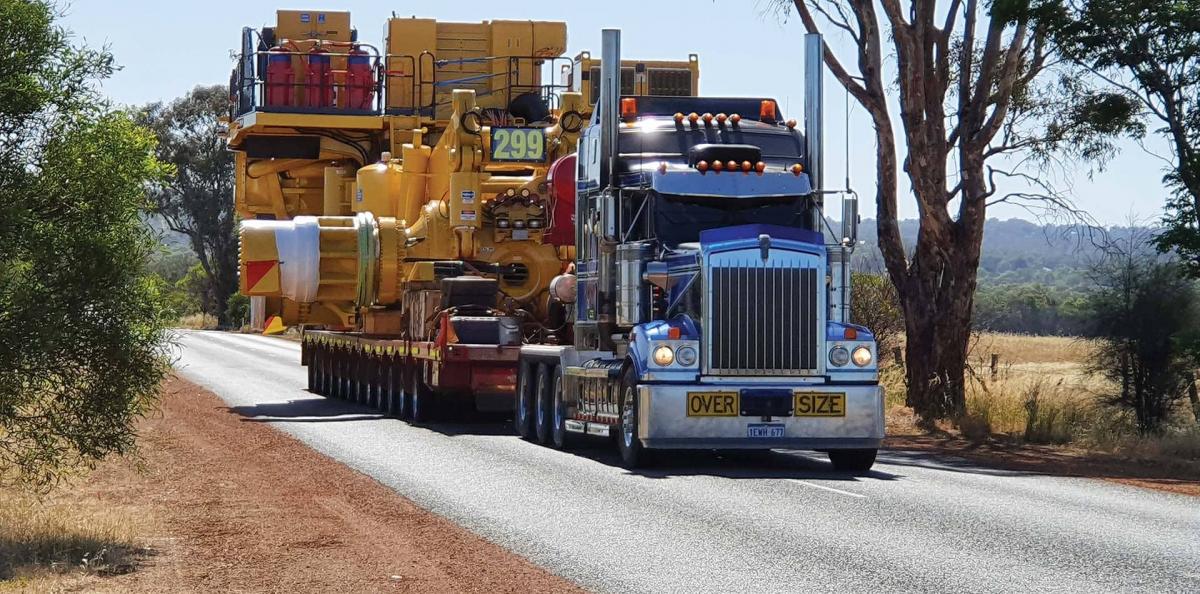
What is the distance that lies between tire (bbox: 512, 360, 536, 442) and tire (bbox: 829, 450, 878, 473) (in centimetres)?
461

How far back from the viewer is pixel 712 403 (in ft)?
56.0

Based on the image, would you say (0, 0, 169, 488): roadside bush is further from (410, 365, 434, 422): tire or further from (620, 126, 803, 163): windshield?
(410, 365, 434, 422): tire

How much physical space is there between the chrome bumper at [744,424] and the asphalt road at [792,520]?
1.10ft

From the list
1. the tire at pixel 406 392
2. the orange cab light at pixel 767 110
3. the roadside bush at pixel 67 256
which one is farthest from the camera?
the tire at pixel 406 392

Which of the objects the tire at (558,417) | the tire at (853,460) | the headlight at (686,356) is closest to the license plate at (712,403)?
the headlight at (686,356)

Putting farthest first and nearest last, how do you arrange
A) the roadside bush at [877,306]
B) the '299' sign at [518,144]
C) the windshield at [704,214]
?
the roadside bush at [877,306]
the '299' sign at [518,144]
the windshield at [704,214]

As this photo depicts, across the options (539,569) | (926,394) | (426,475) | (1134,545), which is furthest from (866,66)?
(539,569)

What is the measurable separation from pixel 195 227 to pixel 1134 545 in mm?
80845

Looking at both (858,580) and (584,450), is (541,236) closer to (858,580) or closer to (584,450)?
(584,450)

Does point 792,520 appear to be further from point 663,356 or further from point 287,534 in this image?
point 663,356

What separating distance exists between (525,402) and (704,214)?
4222 millimetres

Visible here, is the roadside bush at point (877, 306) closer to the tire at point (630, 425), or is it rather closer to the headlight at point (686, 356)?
the tire at point (630, 425)

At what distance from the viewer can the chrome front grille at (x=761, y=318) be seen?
17266 millimetres

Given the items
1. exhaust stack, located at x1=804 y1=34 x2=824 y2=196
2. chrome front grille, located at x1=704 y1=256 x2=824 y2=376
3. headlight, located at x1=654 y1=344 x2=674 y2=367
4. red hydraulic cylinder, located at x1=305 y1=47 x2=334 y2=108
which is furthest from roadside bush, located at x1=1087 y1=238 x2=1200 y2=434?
red hydraulic cylinder, located at x1=305 y1=47 x2=334 y2=108
